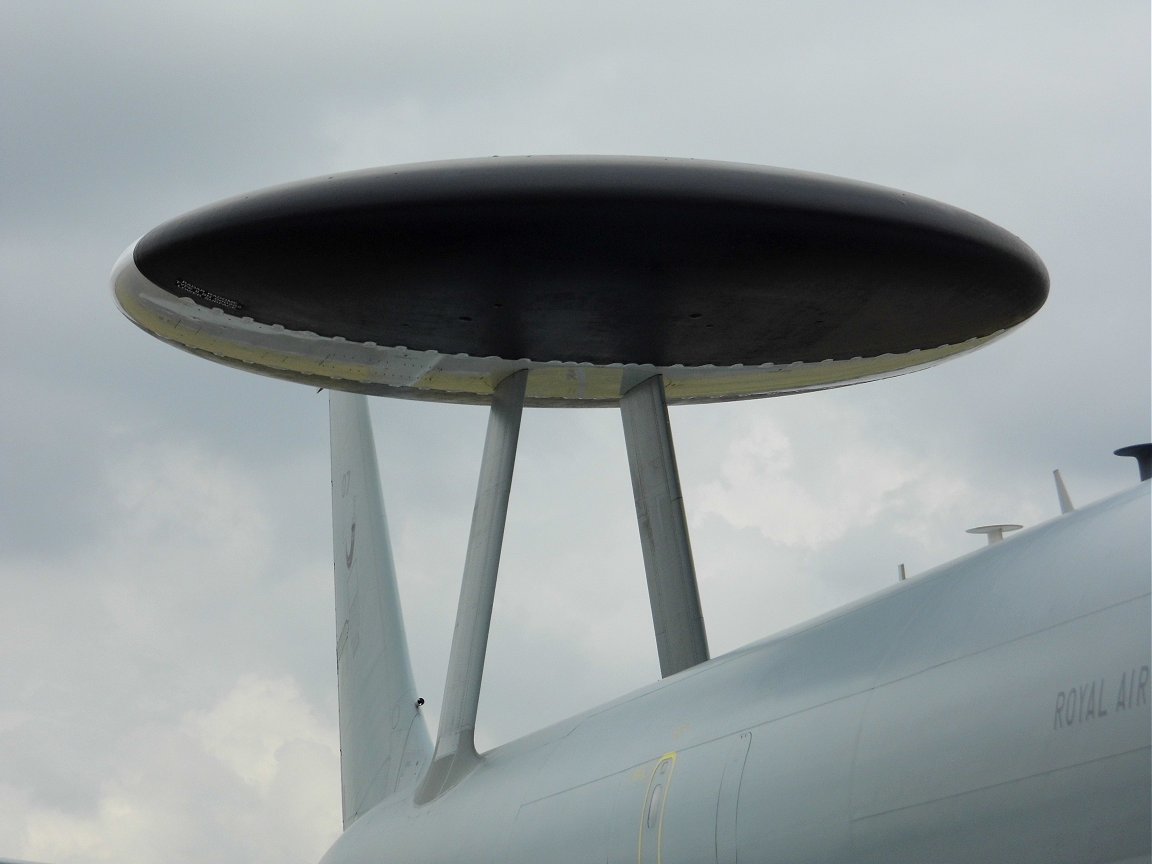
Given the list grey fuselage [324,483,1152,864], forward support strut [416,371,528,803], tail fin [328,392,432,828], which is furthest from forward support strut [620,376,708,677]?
grey fuselage [324,483,1152,864]

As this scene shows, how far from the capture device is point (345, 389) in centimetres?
1838

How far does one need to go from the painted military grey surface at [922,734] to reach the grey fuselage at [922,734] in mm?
12

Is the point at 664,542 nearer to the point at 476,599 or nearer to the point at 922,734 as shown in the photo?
the point at 476,599

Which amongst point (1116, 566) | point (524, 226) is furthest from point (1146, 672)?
point (524, 226)

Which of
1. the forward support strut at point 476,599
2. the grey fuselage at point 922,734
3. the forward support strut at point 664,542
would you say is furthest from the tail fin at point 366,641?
the grey fuselage at point 922,734

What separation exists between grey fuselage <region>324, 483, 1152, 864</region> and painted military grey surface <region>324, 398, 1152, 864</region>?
0.01 m

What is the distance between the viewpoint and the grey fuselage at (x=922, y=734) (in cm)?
672

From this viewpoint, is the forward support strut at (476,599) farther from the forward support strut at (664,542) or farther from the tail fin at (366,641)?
the tail fin at (366,641)

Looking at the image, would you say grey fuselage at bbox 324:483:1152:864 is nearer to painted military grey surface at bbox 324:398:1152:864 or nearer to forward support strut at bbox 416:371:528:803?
painted military grey surface at bbox 324:398:1152:864

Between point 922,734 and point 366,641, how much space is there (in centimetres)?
1259

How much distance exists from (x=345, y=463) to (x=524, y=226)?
343 inches

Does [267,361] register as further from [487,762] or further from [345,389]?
[487,762]

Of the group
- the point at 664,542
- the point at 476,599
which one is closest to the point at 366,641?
the point at 476,599

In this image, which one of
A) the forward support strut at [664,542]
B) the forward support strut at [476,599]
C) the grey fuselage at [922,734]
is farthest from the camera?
the forward support strut at [664,542]
